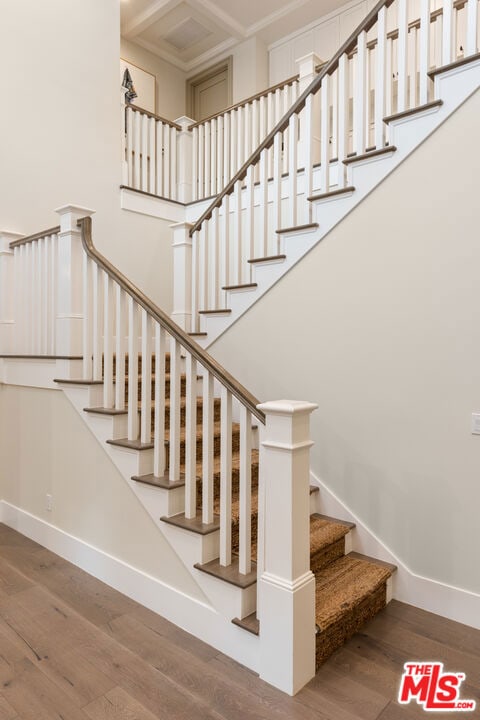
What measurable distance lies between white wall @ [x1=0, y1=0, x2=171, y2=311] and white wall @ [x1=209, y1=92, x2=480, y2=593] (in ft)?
7.95

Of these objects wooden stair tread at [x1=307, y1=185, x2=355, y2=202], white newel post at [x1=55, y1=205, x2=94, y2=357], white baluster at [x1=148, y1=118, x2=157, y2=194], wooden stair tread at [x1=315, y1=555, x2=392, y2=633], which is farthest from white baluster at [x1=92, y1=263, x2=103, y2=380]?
white baluster at [x1=148, y1=118, x2=157, y2=194]

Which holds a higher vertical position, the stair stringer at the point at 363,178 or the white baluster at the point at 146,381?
the stair stringer at the point at 363,178

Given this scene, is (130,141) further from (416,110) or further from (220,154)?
(416,110)

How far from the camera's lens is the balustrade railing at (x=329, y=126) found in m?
2.66

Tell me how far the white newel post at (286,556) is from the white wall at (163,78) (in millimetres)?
6377

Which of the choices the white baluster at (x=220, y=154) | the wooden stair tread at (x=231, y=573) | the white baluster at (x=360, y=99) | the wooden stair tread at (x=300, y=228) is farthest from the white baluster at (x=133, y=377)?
the white baluster at (x=220, y=154)

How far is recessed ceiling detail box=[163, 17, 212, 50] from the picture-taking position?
620 centimetres

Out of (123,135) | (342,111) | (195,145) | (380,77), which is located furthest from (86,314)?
(195,145)

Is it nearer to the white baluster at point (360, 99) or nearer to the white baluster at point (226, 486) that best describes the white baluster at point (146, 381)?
the white baluster at point (226, 486)

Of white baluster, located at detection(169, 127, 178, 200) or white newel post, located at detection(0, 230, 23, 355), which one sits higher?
white baluster, located at detection(169, 127, 178, 200)

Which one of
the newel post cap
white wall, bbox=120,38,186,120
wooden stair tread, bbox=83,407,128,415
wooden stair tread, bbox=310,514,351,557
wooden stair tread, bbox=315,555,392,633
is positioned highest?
white wall, bbox=120,38,186,120

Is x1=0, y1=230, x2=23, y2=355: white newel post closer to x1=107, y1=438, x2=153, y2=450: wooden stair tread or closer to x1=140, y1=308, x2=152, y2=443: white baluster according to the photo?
x1=107, y1=438, x2=153, y2=450: wooden stair tread

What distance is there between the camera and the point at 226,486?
2.18 meters

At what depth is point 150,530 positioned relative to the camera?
2.57 m
